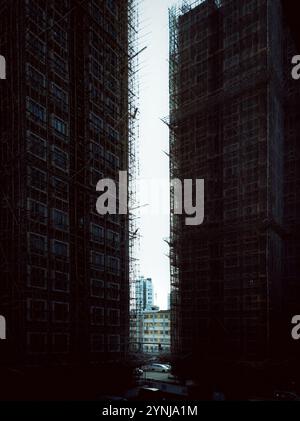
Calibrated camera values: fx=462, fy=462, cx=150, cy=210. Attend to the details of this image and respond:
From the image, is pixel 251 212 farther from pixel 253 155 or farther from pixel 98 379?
pixel 98 379

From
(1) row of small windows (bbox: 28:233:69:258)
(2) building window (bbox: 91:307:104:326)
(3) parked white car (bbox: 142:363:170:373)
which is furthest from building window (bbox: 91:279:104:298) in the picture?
(3) parked white car (bbox: 142:363:170:373)

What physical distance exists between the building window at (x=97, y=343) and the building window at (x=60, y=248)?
755cm

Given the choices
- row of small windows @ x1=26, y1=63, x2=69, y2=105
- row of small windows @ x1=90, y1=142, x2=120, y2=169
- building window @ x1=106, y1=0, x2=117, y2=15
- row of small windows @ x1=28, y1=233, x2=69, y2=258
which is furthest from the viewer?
building window @ x1=106, y1=0, x2=117, y2=15

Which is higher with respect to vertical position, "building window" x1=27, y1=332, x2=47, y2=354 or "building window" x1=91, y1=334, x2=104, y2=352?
"building window" x1=27, y1=332, x2=47, y2=354

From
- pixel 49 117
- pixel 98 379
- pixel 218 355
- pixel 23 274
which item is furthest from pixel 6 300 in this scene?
pixel 218 355

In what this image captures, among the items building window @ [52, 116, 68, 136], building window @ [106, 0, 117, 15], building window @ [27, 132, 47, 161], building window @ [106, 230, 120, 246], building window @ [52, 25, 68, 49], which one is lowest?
building window @ [106, 230, 120, 246]

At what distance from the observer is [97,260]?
3888 cm

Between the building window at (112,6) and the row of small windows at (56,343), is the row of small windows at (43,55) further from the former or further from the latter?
the row of small windows at (56,343)

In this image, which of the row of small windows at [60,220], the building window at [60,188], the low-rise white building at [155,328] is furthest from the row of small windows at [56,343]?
the low-rise white building at [155,328]

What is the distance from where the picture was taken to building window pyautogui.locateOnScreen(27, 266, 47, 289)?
30.2 m

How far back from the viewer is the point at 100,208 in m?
39.5

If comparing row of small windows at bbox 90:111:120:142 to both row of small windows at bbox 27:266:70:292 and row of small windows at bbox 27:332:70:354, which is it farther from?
row of small windows at bbox 27:332:70:354

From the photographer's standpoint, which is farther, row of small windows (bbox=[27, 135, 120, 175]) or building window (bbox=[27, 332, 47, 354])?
row of small windows (bbox=[27, 135, 120, 175])

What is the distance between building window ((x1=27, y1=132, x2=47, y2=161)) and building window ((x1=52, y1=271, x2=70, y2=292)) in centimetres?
842
